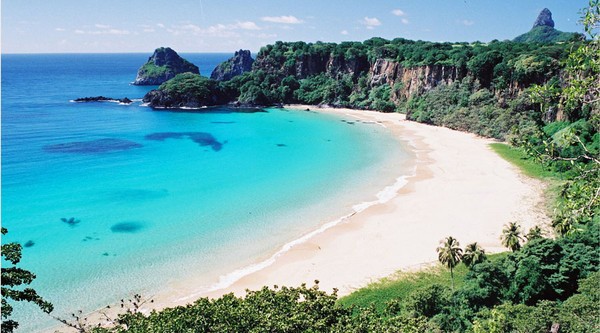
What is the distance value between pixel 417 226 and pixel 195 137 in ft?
188

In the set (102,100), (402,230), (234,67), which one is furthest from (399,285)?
(234,67)

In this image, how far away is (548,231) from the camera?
39.8m

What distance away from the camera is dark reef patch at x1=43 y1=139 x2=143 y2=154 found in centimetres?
7496

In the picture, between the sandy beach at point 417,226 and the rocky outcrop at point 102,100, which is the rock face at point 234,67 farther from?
the sandy beach at point 417,226

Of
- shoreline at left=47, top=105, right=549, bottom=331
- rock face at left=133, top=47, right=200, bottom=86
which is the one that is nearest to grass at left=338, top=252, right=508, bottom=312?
shoreline at left=47, top=105, right=549, bottom=331

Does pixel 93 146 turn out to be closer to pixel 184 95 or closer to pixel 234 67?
pixel 184 95

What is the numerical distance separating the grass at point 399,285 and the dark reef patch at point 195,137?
176 ft

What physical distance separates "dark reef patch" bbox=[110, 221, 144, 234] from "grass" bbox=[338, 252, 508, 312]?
23572 millimetres

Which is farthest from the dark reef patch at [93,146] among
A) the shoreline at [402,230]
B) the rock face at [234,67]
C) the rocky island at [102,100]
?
the rock face at [234,67]

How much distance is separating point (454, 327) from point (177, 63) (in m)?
188

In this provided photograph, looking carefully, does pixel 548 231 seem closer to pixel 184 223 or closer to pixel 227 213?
pixel 227 213

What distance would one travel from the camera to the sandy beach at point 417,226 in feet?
115

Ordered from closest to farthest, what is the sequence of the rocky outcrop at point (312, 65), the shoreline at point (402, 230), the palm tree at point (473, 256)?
the palm tree at point (473, 256) < the shoreline at point (402, 230) < the rocky outcrop at point (312, 65)

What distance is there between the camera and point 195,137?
88.9m
